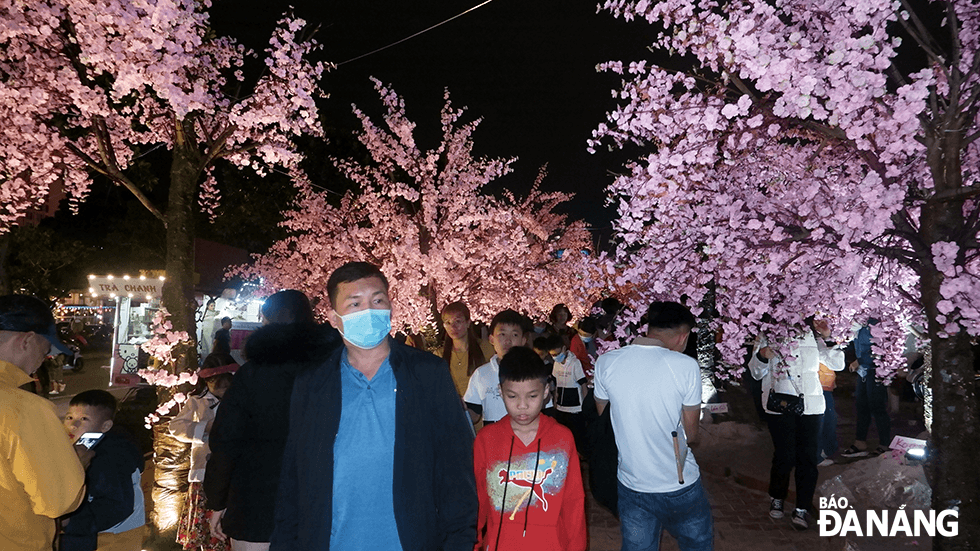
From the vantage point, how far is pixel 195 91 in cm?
777

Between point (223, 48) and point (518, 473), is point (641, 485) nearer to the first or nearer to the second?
point (518, 473)

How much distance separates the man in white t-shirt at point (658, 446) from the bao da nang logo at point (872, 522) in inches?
105

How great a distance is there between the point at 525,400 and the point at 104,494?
103 inches

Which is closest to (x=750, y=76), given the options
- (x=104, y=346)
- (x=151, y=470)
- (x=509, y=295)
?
(x=151, y=470)

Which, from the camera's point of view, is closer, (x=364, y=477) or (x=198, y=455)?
(x=364, y=477)

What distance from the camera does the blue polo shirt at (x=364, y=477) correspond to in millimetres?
2410

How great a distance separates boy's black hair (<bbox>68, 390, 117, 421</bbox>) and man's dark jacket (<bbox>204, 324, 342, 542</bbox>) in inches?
47.6

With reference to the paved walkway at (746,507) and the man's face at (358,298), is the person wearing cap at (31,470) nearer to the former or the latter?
the man's face at (358,298)

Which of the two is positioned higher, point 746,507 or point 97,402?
point 97,402

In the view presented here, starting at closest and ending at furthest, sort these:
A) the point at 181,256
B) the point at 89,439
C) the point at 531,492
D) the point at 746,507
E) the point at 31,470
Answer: the point at 31,470 → the point at 531,492 → the point at 89,439 → the point at 746,507 → the point at 181,256

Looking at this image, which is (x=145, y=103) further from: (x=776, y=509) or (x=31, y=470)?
(x=776, y=509)

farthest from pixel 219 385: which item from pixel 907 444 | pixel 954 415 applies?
pixel 907 444

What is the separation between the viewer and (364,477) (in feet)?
8.01

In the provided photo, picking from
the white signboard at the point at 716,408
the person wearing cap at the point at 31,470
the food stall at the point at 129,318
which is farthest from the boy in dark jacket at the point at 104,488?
the food stall at the point at 129,318
